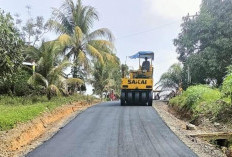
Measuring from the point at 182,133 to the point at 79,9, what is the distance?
18.5 meters

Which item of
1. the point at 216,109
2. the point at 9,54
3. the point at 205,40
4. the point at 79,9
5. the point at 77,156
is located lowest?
the point at 77,156

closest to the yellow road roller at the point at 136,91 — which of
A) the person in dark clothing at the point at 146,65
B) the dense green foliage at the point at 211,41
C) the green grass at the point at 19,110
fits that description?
the person in dark clothing at the point at 146,65

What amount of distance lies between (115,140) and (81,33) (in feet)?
55.7

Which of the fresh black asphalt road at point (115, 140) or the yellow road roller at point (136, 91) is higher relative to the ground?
the yellow road roller at point (136, 91)

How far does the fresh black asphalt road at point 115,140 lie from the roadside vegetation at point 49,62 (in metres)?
2.11

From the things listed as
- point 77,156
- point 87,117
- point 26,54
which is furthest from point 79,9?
point 77,156

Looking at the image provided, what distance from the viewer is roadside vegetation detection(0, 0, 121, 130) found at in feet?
51.9

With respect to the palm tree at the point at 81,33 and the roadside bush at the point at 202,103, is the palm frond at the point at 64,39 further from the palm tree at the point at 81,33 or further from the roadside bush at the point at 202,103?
the roadside bush at the point at 202,103

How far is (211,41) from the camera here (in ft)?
93.5

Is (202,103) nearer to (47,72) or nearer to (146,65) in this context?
(146,65)

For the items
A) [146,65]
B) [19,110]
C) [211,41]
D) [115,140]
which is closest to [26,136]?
[19,110]

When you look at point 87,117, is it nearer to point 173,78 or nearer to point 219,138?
point 219,138

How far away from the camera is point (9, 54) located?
16797 mm

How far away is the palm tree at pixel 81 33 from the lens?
26144 millimetres
